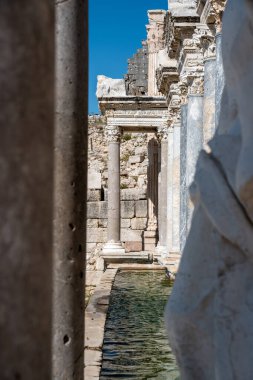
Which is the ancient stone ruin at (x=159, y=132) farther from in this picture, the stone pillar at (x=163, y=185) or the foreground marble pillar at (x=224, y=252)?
the foreground marble pillar at (x=224, y=252)

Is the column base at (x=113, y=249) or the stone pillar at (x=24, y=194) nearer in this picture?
the stone pillar at (x=24, y=194)

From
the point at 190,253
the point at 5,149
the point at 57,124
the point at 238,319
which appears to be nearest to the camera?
the point at 5,149

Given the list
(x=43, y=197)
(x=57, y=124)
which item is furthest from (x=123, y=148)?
(x=43, y=197)

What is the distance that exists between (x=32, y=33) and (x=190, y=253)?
47.9 inches

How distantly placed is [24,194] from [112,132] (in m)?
19.9

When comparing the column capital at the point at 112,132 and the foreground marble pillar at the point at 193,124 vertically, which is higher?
the column capital at the point at 112,132

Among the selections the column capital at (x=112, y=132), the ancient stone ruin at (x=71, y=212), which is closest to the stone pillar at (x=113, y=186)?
the column capital at (x=112, y=132)

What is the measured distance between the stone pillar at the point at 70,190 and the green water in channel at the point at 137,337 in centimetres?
270

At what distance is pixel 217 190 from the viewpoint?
233 cm

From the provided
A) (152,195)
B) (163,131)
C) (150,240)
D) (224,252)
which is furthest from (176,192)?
(224,252)

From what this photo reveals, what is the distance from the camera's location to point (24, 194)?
1304 millimetres

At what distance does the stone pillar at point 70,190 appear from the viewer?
3568 mm

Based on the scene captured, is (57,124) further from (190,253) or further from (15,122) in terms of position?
(15,122)

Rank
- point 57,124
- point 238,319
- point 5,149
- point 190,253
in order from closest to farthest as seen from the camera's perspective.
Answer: point 5,149
point 238,319
point 190,253
point 57,124
